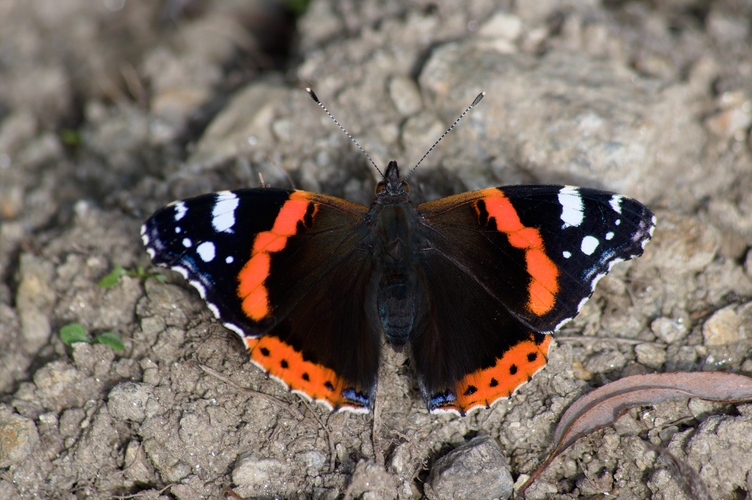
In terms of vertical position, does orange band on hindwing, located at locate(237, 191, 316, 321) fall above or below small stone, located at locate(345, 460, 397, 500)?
above

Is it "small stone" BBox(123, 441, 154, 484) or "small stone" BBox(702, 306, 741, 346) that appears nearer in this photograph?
"small stone" BBox(123, 441, 154, 484)

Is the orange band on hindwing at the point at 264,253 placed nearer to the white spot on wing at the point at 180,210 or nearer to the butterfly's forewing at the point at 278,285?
the butterfly's forewing at the point at 278,285

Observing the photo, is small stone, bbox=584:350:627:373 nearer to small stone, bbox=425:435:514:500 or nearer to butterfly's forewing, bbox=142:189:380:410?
small stone, bbox=425:435:514:500

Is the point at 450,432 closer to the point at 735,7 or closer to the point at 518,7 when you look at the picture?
the point at 518,7

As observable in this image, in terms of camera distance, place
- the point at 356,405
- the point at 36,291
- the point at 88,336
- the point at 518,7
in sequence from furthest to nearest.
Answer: the point at 518,7, the point at 36,291, the point at 88,336, the point at 356,405

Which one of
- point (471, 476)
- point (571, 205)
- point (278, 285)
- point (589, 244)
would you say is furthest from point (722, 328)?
point (278, 285)

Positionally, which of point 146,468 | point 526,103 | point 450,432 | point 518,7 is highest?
point 518,7

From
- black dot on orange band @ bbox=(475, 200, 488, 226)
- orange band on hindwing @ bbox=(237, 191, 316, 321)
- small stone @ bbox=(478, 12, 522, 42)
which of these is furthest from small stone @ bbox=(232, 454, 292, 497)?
small stone @ bbox=(478, 12, 522, 42)

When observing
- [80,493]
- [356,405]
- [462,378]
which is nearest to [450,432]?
[462,378]
